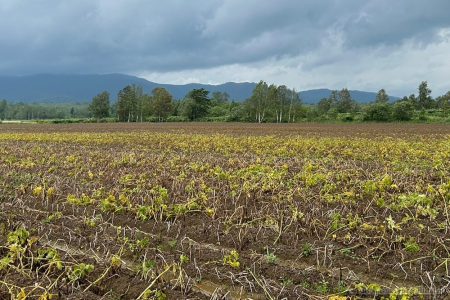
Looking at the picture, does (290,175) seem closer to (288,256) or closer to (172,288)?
(288,256)

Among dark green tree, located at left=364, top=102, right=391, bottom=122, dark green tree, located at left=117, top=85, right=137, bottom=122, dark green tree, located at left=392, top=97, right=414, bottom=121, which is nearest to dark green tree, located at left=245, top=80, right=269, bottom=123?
dark green tree, located at left=364, top=102, right=391, bottom=122

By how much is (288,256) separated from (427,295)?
1.62 metres

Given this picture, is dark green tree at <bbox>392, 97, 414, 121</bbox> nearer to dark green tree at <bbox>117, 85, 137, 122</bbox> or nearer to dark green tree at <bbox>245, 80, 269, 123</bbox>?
dark green tree at <bbox>245, 80, 269, 123</bbox>

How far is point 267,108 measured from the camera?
74.7m

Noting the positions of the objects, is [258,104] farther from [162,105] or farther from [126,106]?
[126,106]

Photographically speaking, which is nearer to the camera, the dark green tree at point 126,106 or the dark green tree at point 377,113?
the dark green tree at point 377,113

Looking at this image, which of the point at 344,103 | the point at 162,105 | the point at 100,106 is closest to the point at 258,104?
the point at 162,105

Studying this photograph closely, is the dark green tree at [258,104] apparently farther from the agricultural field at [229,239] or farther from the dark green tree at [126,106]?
the agricultural field at [229,239]

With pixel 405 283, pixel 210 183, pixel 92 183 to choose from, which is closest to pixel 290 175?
pixel 210 183

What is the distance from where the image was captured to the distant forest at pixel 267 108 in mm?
63812

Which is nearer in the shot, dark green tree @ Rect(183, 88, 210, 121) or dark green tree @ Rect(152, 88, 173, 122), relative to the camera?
dark green tree @ Rect(183, 88, 210, 121)

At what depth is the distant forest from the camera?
63812mm

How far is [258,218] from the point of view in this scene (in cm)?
605

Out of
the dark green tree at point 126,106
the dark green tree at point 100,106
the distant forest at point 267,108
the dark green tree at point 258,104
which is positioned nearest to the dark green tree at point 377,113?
the distant forest at point 267,108
